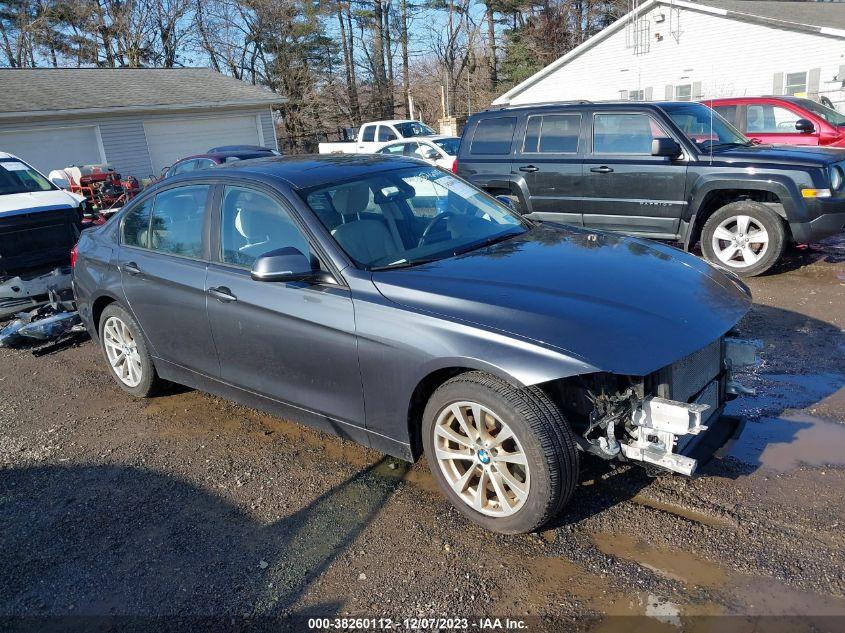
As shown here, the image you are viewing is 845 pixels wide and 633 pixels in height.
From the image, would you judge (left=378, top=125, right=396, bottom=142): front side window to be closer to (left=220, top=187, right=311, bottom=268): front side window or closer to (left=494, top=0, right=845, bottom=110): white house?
(left=494, top=0, right=845, bottom=110): white house

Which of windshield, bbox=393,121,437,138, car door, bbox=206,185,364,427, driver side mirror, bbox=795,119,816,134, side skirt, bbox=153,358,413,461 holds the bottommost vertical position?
side skirt, bbox=153,358,413,461

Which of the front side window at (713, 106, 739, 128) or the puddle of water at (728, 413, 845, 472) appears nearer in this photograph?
the puddle of water at (728, 413, 845, 472)

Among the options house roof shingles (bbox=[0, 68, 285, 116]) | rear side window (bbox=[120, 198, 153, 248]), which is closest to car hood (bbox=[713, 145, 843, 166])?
rear side window (bbox=[120, 198, 153, 248])

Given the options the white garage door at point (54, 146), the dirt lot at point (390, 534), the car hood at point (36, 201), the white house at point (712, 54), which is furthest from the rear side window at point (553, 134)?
the white garage door at point (54, 146)

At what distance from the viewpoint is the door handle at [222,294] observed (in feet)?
13.0

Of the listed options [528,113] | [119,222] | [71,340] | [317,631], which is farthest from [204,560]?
[528,113]

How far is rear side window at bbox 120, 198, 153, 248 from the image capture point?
4.82 m

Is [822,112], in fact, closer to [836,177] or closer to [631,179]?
[836,177]

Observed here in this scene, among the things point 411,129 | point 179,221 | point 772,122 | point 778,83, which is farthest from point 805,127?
point 778,83

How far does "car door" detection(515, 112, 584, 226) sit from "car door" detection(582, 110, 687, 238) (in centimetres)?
17

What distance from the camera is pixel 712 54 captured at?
2458 cm

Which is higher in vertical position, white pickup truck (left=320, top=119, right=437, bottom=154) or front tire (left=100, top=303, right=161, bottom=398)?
white pickup truck (left=320, top=119, right=437, bottom=154)

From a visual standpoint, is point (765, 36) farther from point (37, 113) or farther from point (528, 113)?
point (37, 113)

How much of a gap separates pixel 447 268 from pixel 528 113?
5740 mm
